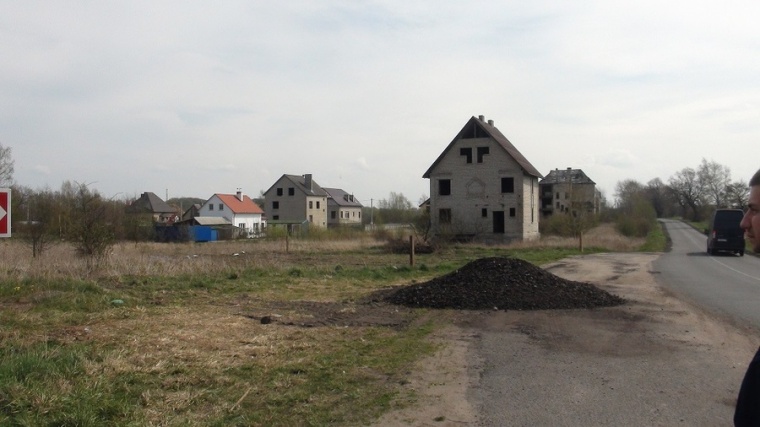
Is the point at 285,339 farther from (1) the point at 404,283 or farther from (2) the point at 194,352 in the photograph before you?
(1) the point at 404,283

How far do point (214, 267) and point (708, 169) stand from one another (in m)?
85.8

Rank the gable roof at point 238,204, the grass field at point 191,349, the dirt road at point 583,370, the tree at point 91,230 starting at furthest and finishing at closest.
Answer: the gable roof at point 238,204
the tree at point 91,230
the dirt road at point 583,370
the grass field at point 191,349

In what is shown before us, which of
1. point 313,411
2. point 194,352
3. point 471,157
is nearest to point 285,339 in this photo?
point 194,352

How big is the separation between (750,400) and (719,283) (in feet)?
68.0

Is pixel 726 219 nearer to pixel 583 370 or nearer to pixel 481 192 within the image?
pixel 481 192

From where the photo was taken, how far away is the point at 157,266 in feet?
59.8

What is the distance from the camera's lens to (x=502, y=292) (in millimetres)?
14203

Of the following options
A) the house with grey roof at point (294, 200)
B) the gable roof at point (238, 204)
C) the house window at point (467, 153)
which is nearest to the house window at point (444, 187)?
the house window at point (467, 153)

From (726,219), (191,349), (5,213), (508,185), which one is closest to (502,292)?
(191,349)

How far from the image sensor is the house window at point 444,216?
4943cm

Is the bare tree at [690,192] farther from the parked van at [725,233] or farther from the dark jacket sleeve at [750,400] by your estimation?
the dark jacket sleeve at [750,400]

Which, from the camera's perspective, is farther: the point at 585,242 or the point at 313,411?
the point at 585,242

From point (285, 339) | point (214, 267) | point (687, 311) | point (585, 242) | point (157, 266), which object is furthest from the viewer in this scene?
point (585, 242)

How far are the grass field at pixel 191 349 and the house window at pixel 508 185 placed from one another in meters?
34.0
